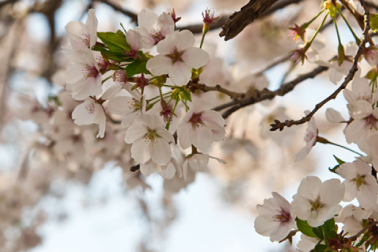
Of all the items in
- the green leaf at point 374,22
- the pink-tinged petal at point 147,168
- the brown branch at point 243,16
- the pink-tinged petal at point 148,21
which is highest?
the pink-tinged petal at point 148,21

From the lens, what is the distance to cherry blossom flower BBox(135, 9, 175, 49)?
643 millimetres

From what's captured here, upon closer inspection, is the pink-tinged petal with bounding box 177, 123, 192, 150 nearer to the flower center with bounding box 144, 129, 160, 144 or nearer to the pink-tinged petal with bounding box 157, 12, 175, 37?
the flower center with bounding box 144, 129, 160, 144

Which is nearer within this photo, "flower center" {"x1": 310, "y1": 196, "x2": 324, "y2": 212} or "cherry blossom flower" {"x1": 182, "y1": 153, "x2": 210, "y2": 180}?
"flower center" {"x1": 310, "y1": 196, "x2": 324, "y2": 212}

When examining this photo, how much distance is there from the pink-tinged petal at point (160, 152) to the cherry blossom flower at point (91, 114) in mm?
80

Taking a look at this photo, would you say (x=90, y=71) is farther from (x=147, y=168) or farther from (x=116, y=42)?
(x=147, y=168)

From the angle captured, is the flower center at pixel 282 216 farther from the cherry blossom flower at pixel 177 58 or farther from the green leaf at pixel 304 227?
the cherry blossom flower at pixel 177 58

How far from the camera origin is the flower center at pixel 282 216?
659 mm

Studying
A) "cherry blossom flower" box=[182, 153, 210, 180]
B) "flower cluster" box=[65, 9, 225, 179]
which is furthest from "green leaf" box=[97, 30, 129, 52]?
"cherry blossom flower" box=[182, 153, 210, 180]

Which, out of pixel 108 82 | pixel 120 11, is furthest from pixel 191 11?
pixel 108 82

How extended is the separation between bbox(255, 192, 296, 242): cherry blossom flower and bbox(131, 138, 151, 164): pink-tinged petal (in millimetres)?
189

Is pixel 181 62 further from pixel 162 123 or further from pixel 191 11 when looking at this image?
pixel 191 11

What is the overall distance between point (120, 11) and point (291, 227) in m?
0.76

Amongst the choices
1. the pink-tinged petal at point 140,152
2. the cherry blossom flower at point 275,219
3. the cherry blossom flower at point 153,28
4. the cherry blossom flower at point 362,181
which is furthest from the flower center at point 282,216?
the cherry blossom flower at point 153,28

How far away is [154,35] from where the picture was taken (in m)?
0.65
